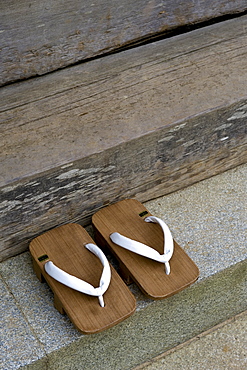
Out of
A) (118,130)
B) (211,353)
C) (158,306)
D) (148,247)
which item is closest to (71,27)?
(118,130)

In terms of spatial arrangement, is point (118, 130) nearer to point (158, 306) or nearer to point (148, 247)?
point (148, 247)

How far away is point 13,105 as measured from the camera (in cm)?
138

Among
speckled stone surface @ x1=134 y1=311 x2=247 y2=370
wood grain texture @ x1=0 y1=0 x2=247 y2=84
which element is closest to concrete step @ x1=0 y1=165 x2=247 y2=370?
speckled stone surface @ x1=134 y1=311 x2=247 y2=370

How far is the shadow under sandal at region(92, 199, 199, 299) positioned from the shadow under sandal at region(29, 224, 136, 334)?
1.7 inches

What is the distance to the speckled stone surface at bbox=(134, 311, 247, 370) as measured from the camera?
49.3 inches

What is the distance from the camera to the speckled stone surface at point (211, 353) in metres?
1.25

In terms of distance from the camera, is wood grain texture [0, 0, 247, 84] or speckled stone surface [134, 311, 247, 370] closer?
speckled stone surface [134, 311, 247, 370]

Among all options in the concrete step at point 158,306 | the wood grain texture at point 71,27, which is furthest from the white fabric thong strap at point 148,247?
the wood grain texture at point 71,27

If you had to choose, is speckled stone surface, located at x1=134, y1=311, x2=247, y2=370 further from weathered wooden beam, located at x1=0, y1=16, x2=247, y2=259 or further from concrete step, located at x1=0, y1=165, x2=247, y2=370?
weathered wooden beam, located at x1=0, y1=16, x2=247, y2=259

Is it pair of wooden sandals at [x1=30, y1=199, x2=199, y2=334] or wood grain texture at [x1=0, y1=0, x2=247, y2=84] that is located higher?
wood grain texture at [x1=0, y1=0, x2=247, y2=84]

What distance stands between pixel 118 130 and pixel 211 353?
64 cm

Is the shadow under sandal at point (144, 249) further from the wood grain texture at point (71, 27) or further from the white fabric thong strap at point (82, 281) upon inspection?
the wood grain texture at point (71, 27)

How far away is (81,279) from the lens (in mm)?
1178

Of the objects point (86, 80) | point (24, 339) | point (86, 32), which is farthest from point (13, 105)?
point (24, 339)
